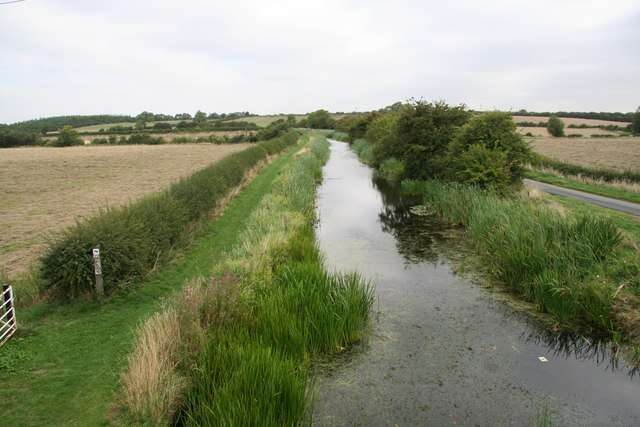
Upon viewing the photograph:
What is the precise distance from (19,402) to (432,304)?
23.0 ft

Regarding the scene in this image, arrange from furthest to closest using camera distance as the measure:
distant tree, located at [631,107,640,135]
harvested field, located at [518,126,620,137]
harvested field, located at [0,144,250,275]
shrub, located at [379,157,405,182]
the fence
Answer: harvested field, located at [518,126,620,137] < distant tree, located at [631,107,640,135] < shrub, located at [379,157,405,182] < harvested field, located at [0,144,250,275] < the fence

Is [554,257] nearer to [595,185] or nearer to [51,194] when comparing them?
[595,185]

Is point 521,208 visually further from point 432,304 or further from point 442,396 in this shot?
point 442,396

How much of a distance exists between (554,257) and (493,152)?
8105 millimetres

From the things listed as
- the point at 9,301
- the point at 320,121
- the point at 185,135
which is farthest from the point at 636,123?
the point at 185,135

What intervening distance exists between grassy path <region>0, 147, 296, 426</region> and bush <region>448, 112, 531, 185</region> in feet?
37.7

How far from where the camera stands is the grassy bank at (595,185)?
18473mm

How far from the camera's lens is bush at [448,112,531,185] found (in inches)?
605

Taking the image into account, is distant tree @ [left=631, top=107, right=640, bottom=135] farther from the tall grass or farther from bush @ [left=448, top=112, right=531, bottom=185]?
the tall grass

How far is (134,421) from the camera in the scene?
4262 millimetres

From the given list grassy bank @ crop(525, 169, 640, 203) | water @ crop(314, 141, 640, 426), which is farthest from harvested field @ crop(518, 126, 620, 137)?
water @ crop(314, 141, 640, 426)

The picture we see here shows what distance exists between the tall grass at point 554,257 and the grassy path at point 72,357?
7.16 metres

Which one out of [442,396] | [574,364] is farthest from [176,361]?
[574,364]

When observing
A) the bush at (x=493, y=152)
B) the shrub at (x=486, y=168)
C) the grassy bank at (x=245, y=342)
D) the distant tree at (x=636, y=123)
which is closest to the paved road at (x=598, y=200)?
the bush at (x=493, y=152)
